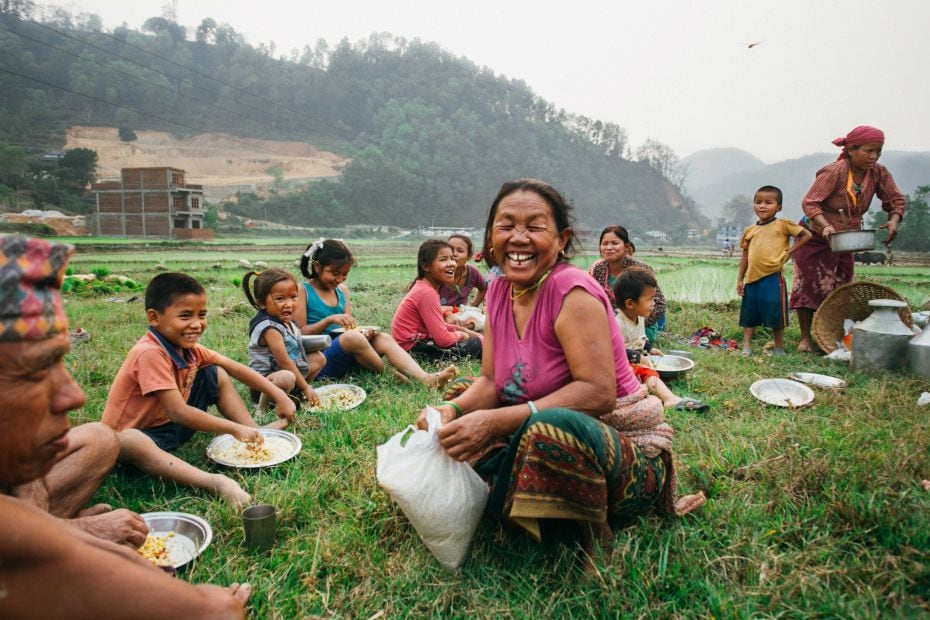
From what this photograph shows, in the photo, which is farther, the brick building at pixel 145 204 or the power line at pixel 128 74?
the power line at pixel 128 74

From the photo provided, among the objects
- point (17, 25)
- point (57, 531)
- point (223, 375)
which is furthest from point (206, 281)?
point (17, 25)

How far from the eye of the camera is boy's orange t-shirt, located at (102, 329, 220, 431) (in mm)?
2639

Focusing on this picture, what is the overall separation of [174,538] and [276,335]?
179 centimetres

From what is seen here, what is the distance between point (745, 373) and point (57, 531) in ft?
16.8

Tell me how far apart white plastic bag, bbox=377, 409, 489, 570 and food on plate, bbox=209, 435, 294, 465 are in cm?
122

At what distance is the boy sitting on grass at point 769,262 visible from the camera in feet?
18.5

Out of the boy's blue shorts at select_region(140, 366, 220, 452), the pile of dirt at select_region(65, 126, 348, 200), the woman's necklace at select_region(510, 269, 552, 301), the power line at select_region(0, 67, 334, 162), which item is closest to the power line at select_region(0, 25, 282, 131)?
the power line at select_region(0, 67, 334, 162)

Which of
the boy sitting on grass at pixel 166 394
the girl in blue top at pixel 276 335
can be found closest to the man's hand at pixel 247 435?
the boy sitting on grass at pixel 166 394

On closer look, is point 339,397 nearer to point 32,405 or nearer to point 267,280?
point 267,280

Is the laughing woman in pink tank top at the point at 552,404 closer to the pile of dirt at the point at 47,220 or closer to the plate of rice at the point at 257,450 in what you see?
the plate of rice at the point at 257,450

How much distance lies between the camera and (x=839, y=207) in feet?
18.4

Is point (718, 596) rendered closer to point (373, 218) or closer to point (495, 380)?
point (495, 380)

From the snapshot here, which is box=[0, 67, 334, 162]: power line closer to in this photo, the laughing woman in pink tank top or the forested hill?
the forested hill

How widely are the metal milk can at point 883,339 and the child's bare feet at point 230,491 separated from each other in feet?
17.1
